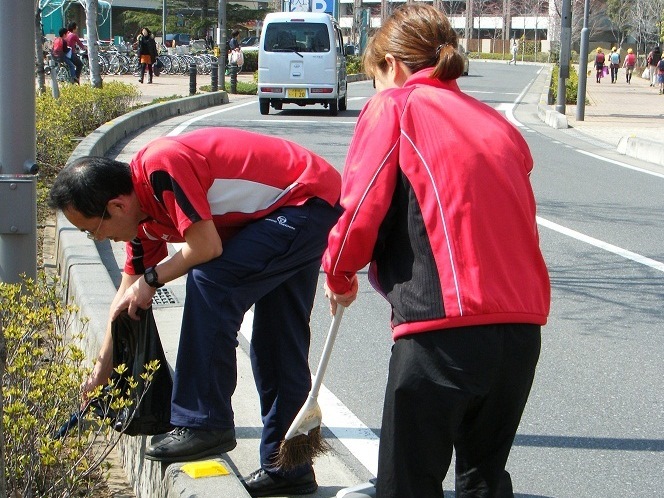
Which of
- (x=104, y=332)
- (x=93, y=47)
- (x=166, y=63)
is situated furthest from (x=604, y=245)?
(x=166, y=63)

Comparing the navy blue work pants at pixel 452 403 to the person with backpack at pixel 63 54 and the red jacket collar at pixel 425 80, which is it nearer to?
the red jacket collar at pixel 425 80

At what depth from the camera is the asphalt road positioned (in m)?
4.00

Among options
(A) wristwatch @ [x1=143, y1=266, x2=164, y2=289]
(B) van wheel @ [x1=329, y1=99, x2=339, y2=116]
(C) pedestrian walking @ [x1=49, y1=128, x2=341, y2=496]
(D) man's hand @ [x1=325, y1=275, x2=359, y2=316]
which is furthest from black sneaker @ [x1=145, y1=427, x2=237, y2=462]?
(B) van wheel @ [x1=329, y1=99, x2=339, y2=116]

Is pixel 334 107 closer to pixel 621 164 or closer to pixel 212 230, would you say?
pixel 621 164

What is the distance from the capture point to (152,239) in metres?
3.44

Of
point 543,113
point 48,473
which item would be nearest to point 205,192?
point 48,473

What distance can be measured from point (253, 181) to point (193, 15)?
53666 mm

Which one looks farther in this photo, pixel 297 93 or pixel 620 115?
pixel 620 115

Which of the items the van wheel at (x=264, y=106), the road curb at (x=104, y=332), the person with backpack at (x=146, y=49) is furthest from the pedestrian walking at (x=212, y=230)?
the person with backpack at (x=146, y=49)

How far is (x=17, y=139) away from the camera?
4531 millimetres

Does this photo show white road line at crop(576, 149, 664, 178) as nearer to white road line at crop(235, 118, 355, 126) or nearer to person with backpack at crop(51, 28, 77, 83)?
white road line at crop(235, 118, 355, 126)

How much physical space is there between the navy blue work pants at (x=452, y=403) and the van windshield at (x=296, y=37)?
2023 cm

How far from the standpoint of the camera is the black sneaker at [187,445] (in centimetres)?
314

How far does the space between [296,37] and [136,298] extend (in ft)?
65.3
